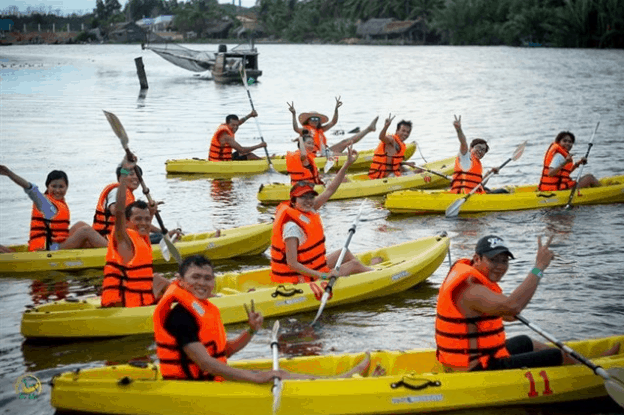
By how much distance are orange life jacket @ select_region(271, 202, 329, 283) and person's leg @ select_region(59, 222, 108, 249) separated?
2.94 metres

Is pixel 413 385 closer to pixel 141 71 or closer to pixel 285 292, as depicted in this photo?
pixel 285 292

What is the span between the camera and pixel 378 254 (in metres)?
10.5

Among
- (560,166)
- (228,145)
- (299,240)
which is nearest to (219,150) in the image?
(228,145)

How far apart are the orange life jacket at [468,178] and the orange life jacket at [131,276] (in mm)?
7009

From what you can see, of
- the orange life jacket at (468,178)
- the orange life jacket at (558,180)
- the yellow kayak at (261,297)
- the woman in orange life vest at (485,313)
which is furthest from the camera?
the orange life jacket at (558,180)

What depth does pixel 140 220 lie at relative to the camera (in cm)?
812

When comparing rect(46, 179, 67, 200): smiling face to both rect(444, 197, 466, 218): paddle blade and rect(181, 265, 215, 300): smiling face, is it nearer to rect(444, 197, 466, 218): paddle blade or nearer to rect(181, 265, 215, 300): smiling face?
rect(181, 265, 215, 300): smiling face

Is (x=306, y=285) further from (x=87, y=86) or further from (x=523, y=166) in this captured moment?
(x=87, y=86)

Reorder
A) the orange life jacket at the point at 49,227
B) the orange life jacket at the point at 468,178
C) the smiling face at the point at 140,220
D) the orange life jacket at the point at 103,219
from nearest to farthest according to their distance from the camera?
the smiling face at the point at 140,220 → the orange life jacket at the point at 49,227 → the orange life jacket at the point at 103,219 → the orange life jacket at the point at 468,178

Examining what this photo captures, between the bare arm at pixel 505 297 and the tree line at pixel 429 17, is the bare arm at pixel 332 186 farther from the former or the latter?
the tree line at pixel 429 17

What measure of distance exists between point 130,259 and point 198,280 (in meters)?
2.24

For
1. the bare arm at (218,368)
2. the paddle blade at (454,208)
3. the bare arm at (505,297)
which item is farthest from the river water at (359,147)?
the bare arm at (218,368)

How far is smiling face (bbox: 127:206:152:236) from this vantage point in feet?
26.5

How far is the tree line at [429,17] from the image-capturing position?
238ft
